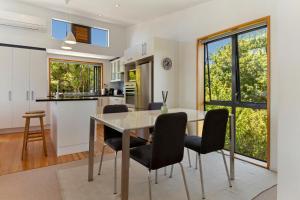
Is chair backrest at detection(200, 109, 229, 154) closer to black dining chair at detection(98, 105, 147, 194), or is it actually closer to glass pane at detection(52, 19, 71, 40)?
black dining chair at detection(98, 105, 147, 194)

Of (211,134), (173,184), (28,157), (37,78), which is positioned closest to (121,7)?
(37,78)

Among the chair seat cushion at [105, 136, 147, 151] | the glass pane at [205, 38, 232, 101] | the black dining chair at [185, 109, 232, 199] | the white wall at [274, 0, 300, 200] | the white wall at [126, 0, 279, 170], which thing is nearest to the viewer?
the white wall at [274, 0, 300, 200]

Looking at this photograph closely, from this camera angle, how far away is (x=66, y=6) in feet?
15.1

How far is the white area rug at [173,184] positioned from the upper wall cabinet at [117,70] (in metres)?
3.54

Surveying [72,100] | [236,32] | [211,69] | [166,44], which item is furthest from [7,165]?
[236,32]

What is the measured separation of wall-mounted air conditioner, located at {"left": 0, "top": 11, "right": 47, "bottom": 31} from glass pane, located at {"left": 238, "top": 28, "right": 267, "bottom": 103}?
4679 millimetres

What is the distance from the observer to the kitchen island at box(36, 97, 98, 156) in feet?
10.6

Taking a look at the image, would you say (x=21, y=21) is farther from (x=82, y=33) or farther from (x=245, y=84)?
(x=245, y=84)

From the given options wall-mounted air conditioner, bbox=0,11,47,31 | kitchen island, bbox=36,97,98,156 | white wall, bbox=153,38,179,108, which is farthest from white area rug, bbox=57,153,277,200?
wall-mounted air conditioner, bbox=0,11,47,31

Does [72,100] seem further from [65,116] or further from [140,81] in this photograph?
[140,81]

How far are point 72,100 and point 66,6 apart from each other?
108 inches

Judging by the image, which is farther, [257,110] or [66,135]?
[66,135]

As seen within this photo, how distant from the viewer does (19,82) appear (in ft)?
15.5

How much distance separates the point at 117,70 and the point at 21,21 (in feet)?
8.97
